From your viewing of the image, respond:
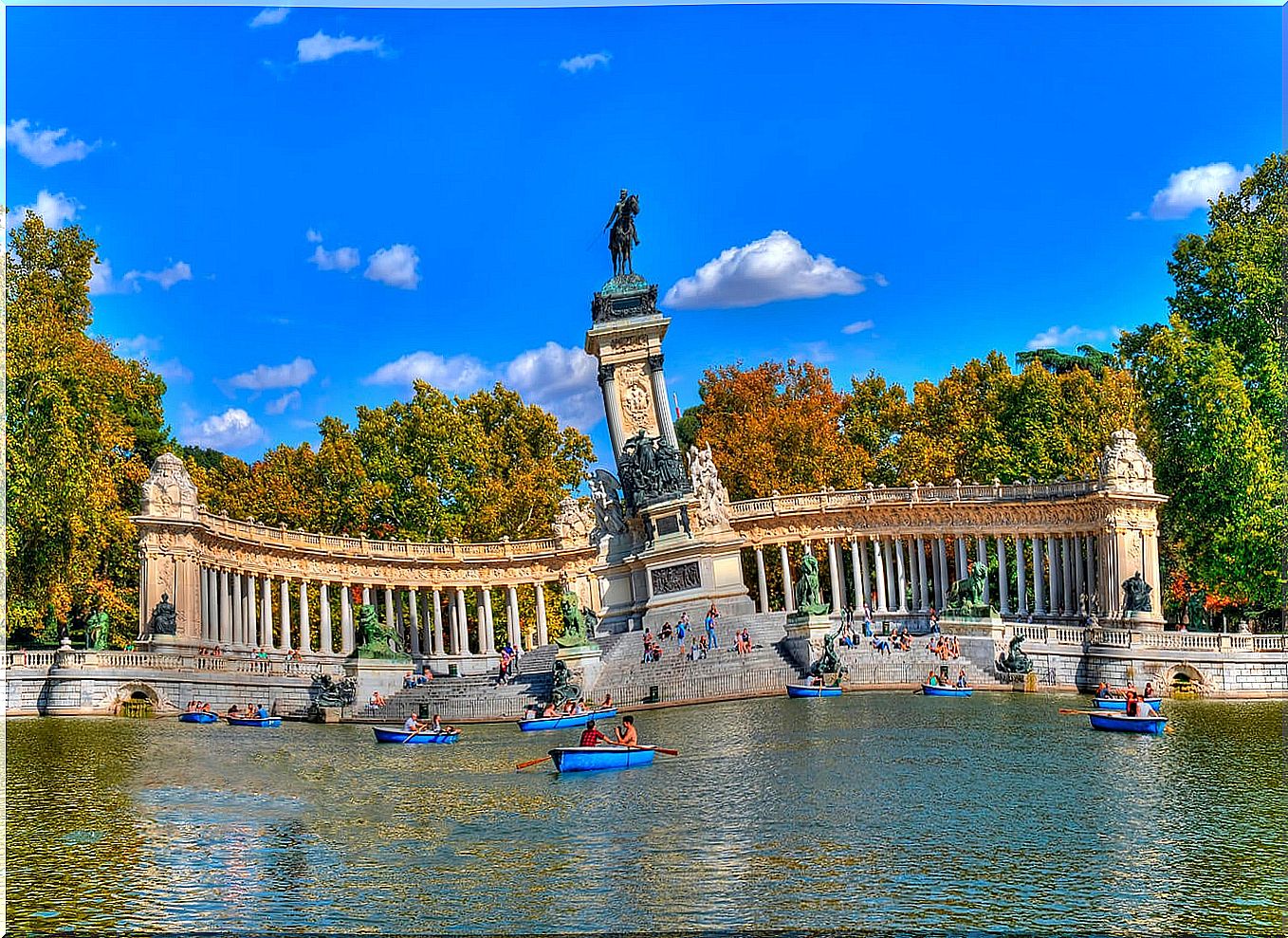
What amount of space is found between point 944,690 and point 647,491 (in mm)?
19193

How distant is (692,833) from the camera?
792 inches

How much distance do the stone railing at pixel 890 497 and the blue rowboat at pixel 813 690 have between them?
23606mm

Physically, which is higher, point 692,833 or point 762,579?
point 762,579

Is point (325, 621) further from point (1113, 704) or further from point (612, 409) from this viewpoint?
point (1113, 704)

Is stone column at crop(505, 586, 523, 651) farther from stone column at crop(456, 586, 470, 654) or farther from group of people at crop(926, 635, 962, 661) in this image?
group of people at crop(926, 635, 962, 661)

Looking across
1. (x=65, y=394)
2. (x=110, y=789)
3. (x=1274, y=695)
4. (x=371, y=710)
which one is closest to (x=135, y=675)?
(x=371, y=710)

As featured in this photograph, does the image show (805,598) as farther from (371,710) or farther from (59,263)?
(59,263)

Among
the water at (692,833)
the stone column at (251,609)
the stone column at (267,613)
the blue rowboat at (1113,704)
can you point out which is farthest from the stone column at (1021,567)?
the stone column at (251,609)

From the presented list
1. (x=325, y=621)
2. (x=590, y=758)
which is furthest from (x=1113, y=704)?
(x=325, y=621)

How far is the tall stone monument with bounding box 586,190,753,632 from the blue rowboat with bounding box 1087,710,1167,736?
2183cm

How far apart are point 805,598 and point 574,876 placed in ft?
83.1

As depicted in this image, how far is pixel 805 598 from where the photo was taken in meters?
42.4

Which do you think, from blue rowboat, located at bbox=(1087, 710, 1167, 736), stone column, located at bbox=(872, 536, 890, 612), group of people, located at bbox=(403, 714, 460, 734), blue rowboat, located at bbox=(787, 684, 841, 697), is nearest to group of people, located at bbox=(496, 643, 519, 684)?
group of people, located at bbox=(403, 714, 460, 734)

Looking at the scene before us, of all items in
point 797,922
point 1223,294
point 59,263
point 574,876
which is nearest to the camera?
point 797,922
